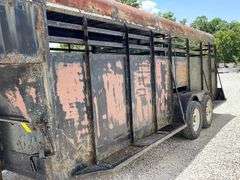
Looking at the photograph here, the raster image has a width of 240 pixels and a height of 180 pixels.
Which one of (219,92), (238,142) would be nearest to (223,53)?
(219,92)

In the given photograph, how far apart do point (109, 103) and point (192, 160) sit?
2.11 meters

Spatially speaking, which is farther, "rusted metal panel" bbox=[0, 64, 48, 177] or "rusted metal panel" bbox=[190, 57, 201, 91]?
"rusted metal panel" bbox=[190, 57, 201, 91]

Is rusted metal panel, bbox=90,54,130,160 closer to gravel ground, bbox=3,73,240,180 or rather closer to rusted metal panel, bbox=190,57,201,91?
gravel ground, bbox=3,73,240,180

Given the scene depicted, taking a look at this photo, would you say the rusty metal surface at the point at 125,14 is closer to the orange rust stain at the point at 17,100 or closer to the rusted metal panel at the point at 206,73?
the orange rust stain at the point at 17,100

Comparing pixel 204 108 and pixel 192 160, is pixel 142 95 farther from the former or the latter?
pixel 204 108

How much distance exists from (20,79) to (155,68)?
2.75m

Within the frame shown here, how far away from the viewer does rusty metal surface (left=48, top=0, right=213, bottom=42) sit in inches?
161

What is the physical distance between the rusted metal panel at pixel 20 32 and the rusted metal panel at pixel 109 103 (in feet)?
3.02

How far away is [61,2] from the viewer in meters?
3.78

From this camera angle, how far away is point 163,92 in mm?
6258

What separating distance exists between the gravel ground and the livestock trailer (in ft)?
1.45

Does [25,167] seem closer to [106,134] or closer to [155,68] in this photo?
[106,134]

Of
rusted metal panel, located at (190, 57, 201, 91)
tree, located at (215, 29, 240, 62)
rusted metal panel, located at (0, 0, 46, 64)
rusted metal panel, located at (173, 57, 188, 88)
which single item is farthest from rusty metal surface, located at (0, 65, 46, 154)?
tree, located at (215, 29, 240, 62)

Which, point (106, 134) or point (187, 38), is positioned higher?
point (187, 38)
